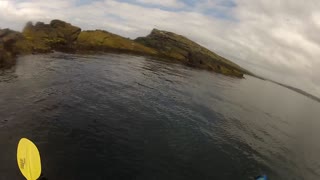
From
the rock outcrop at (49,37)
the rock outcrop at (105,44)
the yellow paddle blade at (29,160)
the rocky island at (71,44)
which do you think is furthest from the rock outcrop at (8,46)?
the yellow paddle blade at (29,160)

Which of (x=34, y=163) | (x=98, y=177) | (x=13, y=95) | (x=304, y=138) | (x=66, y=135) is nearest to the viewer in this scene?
(x=34, y=163)

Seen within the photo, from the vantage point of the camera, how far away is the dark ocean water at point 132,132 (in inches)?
1211

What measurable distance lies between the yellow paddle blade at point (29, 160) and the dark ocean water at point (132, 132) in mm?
1381

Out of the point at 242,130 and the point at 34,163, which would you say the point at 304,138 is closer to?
the point at 242,130

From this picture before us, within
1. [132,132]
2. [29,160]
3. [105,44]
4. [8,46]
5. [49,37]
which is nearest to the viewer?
[29,160]

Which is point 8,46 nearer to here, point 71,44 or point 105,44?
point 71,44

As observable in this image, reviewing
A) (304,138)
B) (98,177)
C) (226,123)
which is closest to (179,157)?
(98,177)

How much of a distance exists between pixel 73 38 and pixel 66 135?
284 ft

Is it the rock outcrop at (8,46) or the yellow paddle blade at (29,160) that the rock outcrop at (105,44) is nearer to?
the rock outcrop at (8,46)

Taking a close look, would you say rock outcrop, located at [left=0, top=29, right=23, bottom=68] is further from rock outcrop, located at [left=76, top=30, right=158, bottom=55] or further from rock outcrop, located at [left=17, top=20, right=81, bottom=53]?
rock outcrop, located at [left=76, top=30, right=158, bottom=55]

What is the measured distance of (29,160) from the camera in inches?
1011

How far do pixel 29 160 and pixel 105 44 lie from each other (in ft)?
345

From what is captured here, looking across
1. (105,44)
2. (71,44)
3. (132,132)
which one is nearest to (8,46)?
(71,44)

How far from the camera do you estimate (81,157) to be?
30609 mm
